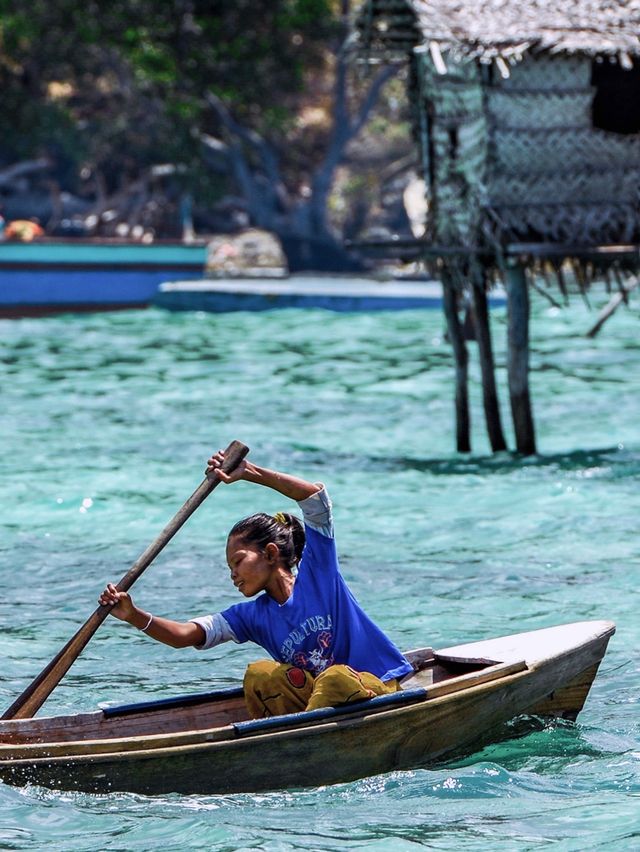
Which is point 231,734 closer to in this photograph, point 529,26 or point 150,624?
point 150,624

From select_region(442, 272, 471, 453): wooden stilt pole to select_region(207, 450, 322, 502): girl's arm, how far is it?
30.1 ft

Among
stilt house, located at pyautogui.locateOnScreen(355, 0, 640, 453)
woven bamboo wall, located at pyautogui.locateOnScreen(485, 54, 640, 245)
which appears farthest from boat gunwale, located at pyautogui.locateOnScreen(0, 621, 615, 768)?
woven bamboo wall, located at pyautogui.locateOnScreen(485, 54, 640, 245)

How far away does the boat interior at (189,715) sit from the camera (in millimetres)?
Result: 5926

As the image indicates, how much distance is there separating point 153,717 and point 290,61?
30.0m

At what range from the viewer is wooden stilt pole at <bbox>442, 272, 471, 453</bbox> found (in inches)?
595

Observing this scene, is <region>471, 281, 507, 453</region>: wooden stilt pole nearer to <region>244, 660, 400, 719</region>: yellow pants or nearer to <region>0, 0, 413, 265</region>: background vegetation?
<region>244, 660, 400, 719</region>: yellow pants

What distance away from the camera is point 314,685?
604 centimetres

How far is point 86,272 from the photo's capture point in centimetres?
2997

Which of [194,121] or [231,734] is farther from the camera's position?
[194,121]

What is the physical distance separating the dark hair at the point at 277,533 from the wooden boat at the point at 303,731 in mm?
662

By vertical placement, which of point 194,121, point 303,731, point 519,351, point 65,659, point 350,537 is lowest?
point 350,537

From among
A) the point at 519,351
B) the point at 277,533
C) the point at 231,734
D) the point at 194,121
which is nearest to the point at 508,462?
the point at 519,351

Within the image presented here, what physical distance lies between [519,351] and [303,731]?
8.57 m

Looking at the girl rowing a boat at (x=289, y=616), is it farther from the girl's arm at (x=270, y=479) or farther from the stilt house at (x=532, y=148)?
the stilt house at (x=532, y=148)
